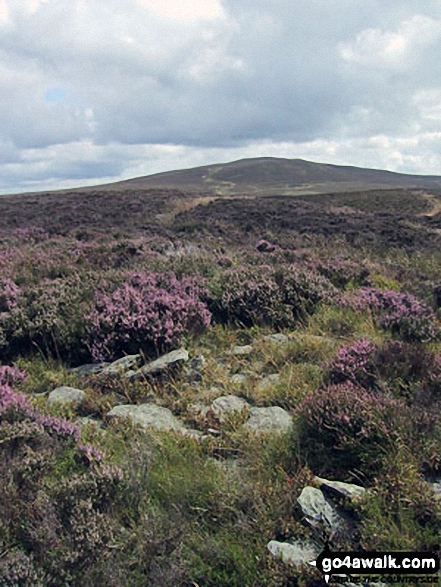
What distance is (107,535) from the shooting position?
2.66 metres

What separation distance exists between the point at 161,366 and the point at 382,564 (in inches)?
118

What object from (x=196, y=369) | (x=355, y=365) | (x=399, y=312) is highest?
(x=399, y=312)

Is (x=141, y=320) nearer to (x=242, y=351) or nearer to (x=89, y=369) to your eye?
(x=89, y=369)

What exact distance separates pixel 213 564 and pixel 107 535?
0.65m

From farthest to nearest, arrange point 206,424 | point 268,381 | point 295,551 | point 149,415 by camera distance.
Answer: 1. point 268,381
2. point 149,415
3. point 206,424
4. point 295,551

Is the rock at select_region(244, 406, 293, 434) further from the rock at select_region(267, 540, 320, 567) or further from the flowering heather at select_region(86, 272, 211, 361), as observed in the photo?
the flowering heather at select_region(86, 272, 211, 361)

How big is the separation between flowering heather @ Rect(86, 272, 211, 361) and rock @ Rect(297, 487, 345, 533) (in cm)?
304

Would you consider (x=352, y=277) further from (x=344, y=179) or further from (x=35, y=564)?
(x=344, y=179)

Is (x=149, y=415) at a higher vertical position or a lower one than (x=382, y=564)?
higher

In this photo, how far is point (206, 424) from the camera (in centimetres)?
392

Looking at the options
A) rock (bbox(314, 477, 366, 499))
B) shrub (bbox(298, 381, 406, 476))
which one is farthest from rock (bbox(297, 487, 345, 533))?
shrub (bbox(298, 381, 406, 476))

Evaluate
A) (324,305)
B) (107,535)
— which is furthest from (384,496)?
(324,305)

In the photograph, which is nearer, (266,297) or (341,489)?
(341,489)

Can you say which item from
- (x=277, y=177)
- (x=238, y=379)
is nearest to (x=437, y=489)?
(x=238, y=379)
